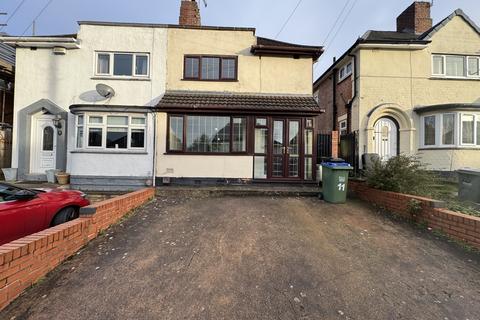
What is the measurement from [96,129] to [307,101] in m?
8.75

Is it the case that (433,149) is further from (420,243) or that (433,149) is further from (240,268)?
(240,268)

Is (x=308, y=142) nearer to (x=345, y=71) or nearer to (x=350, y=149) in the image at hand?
(x=350, y=149)

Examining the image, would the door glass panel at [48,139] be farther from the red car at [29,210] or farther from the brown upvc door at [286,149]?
the brown upvc door at [286,149]

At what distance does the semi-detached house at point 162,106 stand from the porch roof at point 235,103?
4 cm

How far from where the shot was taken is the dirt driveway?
2723 millimetres

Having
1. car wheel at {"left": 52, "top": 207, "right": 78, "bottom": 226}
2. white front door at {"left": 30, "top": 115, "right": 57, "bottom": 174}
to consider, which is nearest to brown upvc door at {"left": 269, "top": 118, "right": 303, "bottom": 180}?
car wheel at {"left": 52, "top": 207, "right": 78, "bottom": 226}

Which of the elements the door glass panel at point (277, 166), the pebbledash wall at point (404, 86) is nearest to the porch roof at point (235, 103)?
the door glass panel at point (277, 166)

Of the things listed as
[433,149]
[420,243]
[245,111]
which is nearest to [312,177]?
[245,111]

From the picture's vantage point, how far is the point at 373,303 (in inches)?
113

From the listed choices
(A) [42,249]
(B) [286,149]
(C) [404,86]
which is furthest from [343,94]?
(A) [42,249]

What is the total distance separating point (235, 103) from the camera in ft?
32.0

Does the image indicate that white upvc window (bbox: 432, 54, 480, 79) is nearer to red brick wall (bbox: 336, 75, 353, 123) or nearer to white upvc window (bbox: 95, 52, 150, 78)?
red brick wall (bbox: 336, 75, 353, 123)

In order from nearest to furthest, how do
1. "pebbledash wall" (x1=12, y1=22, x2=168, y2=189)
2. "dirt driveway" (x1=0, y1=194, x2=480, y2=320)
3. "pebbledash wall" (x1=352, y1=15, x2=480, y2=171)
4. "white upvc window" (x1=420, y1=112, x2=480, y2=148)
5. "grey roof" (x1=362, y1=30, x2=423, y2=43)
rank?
"dirt driveway" (x1=0, y1=194, x2=480, y2=320) → "pebbledash wall" (x1=12, y1=22, x2=168, y2=189) → "white upvc window" (x1=420, y1=112, x2=480, y2=148) → "pebbledash wall" (x1=352, y1=15, x2=480, y2=171) → "grey roof" (x1=362, y1=30, x2=423, y2=43)

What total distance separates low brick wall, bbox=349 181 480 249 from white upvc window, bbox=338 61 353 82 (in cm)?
801
